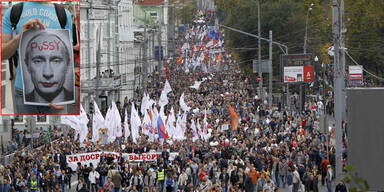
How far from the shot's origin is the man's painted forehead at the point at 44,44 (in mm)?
29453

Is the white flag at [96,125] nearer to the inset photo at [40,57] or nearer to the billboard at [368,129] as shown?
the inset photo at [40,57]

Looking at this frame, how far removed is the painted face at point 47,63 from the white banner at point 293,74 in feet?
83.6

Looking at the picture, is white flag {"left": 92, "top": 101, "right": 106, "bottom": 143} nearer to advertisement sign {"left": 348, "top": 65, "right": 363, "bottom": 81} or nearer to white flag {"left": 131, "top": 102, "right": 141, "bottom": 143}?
white flag {"left": 131, "top": 102, "right": 141, "bottom": 143}

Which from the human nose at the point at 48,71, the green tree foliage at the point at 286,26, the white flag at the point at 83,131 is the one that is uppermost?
the green tree foliage at the point at 286,26

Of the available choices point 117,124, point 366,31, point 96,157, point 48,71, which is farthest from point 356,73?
point 48,71

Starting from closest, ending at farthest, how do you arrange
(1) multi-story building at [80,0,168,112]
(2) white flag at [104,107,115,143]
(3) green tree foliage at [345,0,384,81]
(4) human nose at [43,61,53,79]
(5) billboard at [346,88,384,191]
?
(5) billboard at [346,88,384,191] → (4) human nose at [43,61,53,79] → (2) white flag at [104,107,115,143] → (1) multi-story building at [80,0,168,112] → (3) green tree foliage at [345,0,384,81]

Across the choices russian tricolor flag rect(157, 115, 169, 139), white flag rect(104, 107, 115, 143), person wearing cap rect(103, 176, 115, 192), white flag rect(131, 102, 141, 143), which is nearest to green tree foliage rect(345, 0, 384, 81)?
white flag rect(131, 102, 141, 143)

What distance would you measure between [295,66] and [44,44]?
26182 millimetres

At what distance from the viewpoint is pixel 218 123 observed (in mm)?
41750

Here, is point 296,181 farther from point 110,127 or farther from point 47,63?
point 110,127

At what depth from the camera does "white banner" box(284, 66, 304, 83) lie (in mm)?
53656

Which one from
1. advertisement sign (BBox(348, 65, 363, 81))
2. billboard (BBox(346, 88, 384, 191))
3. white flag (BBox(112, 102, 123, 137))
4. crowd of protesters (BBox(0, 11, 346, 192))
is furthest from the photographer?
advertisement sign (BBox(348, 65, 363, 81))

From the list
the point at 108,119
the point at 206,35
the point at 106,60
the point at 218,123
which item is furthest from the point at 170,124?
the point at 206,35

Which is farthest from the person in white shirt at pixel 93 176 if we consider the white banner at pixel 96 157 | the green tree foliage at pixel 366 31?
the green tree foliage at pixel 366 31
